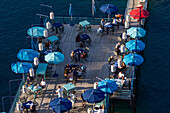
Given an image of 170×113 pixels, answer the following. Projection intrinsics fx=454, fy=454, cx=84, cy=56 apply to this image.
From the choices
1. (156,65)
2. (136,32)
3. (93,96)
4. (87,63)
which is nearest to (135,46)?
(136,32)

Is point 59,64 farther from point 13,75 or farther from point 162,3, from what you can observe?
point 162,3

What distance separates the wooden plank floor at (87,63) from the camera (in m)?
60.9

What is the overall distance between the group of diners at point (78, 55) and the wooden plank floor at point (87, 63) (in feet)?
3.11

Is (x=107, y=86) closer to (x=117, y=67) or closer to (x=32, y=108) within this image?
(x=117, y=67)

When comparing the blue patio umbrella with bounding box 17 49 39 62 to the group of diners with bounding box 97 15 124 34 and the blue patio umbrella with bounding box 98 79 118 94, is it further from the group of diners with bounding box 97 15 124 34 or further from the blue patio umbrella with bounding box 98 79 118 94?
the group of diners with bounding box 97 15 124 34

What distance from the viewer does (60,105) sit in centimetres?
5559

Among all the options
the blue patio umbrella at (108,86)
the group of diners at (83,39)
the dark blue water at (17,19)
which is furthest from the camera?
the dark blue water at (17,19)

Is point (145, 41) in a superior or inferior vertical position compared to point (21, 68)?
superior

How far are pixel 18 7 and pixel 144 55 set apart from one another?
96.5 ft

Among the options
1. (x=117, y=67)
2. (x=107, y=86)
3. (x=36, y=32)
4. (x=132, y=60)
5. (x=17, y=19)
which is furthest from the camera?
(x=17, y=19)

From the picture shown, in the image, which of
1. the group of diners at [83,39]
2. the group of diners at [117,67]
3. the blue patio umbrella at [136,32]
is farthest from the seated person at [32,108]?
the blue patio umbrella at [136,32]

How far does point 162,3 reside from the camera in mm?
90000

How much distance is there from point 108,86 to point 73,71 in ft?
22.2

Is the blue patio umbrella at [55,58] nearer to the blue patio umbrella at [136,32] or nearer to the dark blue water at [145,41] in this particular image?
the dark blue water at [145,41]
